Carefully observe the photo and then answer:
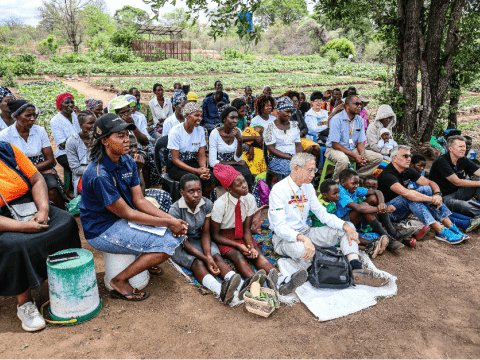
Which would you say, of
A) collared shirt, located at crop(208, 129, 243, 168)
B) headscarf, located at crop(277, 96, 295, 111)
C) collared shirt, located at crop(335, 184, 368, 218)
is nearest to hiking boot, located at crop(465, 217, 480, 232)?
collared shirt, located at crop(335, 184, 368, 218)

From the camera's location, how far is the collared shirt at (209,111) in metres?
7.29

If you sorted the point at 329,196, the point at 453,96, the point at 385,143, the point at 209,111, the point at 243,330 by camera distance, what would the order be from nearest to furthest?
the point at 243,330 → the point at 329,196 → the point at 385,143 → the point at 209,111 → the point at 453,96

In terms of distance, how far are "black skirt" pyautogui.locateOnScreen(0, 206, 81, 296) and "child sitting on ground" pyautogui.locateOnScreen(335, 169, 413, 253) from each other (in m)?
2.99

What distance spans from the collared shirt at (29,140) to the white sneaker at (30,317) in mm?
2159

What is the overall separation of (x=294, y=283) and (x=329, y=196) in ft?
4.07

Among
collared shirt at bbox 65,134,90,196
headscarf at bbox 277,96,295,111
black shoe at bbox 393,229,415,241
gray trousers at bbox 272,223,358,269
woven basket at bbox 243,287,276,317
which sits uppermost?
headscarf at bbox 277,96,295,111

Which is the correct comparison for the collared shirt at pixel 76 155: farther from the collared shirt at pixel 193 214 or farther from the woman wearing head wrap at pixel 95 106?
the collared shirt at pixel 193 214

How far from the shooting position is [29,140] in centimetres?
443

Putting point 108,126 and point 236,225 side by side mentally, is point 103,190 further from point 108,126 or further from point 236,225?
point 236,225

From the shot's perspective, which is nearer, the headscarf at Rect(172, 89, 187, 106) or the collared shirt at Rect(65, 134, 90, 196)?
the collared shirt at Rect(65, 134, 90, 196)

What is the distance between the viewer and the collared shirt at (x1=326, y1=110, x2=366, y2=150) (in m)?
5.62

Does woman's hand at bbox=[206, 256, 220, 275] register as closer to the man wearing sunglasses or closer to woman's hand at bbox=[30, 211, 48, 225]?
woman's hand at bbox=[30, 211, 48, 225]

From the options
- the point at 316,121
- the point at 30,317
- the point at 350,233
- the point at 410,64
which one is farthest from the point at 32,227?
the point at 410,64

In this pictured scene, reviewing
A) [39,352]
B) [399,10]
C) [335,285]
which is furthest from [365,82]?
[39,352]
